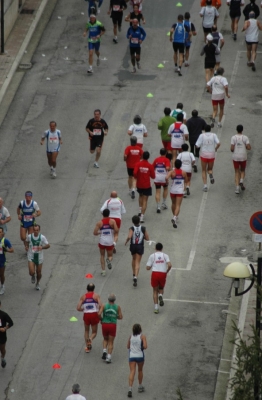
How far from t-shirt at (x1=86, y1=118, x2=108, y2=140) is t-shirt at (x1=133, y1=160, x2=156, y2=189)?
9.49ft

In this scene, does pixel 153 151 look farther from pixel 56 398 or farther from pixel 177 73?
pixel 56 398

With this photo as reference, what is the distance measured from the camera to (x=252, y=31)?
1420 inches

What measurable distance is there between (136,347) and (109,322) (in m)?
1.13

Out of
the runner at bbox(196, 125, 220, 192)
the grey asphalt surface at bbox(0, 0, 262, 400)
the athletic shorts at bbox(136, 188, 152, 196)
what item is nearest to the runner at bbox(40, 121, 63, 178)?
the grey asphalt surface at bbox(0, 0, 262, 400)

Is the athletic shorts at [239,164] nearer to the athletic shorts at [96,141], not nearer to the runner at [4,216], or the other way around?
the athletic shorts at [96,141]

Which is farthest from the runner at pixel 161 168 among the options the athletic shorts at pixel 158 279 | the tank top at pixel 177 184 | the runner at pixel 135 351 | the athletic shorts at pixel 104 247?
the runner at pixel 135 351

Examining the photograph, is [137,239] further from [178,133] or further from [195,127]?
[195,127]

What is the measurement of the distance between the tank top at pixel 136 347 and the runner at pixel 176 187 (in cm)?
657

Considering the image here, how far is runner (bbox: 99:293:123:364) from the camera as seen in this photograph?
22.5 m

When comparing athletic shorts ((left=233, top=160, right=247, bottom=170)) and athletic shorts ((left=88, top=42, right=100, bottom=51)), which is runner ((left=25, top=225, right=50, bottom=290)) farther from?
athletic shorts ((left=88, top=42, right=100, bottom=51))

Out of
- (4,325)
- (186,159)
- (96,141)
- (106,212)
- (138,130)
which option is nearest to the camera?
(4,325)

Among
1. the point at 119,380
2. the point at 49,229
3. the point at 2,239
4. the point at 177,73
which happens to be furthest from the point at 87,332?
the point at 177,73

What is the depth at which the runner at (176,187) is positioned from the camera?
27.6 metres

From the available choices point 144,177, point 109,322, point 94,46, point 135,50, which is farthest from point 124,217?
point 94,46
